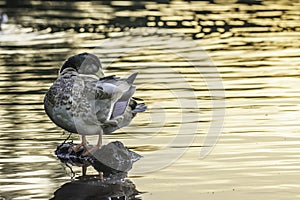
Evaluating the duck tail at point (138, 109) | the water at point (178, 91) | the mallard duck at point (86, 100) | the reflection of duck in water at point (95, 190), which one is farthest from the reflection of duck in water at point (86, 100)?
the reflection of duck in water at point (95, 190)

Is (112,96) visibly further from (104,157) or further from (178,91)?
(178,91)

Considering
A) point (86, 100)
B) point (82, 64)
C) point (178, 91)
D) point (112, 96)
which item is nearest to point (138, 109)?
point (112, 96)

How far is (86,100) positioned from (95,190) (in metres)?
1.26

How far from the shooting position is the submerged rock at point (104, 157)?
980cm

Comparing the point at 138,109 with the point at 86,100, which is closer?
the point at 86,100

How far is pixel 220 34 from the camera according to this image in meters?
22.0

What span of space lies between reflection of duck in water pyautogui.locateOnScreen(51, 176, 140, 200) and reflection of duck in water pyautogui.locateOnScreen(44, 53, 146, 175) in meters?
0.71

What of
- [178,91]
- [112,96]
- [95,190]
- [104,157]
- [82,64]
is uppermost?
[82,64]

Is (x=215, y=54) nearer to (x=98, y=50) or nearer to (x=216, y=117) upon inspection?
(x=98, y=50)

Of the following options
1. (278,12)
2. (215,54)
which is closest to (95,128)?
(215,54)

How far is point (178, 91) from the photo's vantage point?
14.3 meters

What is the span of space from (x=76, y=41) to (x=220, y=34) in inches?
135

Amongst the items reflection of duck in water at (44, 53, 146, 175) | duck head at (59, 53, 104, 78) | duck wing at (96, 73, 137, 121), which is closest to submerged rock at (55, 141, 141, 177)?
reflection of duck in water at (44, 53, 146, 175)

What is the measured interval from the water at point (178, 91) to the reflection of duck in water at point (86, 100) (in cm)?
50
